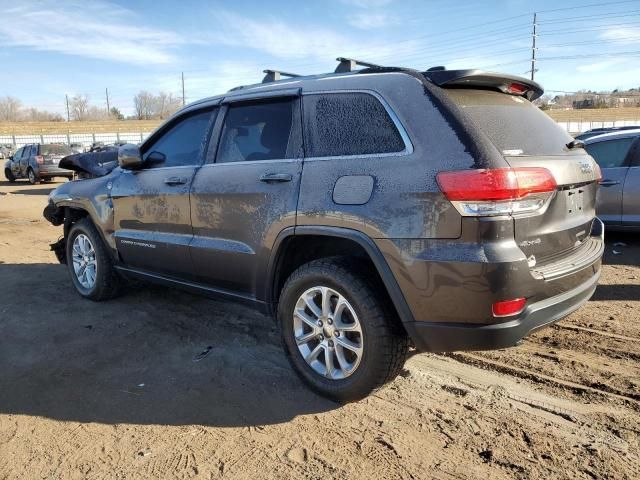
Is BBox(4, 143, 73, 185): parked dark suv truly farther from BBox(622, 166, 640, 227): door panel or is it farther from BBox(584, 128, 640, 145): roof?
BBox(622, 166, 640, 227): door panel

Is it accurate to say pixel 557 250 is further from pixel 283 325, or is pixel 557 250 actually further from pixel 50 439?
pixel 50 439

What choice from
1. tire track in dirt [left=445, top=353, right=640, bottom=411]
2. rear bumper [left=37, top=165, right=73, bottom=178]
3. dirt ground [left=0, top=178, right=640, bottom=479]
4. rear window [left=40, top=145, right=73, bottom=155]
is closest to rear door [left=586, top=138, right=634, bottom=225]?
dirt ground [left=0, top=178, right=640, bottom=479]

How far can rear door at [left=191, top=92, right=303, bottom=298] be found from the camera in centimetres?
341

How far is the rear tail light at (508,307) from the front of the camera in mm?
2605

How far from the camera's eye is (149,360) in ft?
12.8

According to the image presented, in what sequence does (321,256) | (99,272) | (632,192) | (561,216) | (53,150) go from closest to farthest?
(561,216) → (321,256) → (99,272) → (632,192) → (53,150)

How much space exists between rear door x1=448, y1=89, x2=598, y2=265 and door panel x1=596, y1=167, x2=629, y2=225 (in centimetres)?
407

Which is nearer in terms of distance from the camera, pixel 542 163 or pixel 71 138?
pixel 542 163

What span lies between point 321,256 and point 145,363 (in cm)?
155

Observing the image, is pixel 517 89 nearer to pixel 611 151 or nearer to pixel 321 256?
pixel 321 256

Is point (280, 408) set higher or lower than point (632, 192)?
lower

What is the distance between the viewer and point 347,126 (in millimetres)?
3193

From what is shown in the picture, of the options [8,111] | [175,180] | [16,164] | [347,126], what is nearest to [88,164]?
[175,180]

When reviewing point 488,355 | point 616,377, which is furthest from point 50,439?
point 616,377
